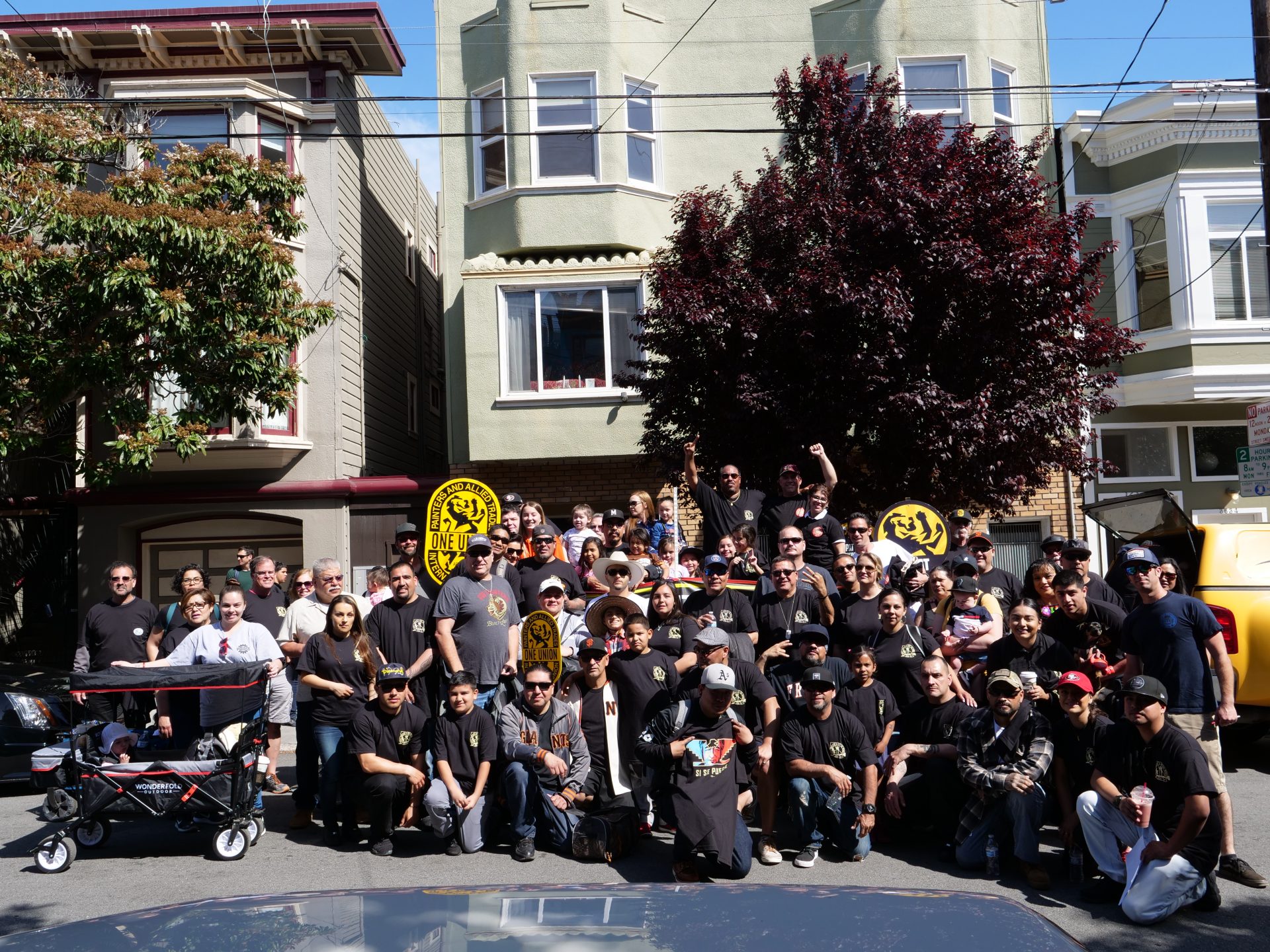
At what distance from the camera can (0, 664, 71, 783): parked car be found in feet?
30.8

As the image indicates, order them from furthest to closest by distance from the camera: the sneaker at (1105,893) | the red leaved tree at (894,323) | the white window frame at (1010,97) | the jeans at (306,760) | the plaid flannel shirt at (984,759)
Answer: the white window frame at (1010,97)
the red leaved tree at (894,323)
the jeans at (306,760)
the plaid flannel shirt at (984,759)
the sneaker at (1105,893)

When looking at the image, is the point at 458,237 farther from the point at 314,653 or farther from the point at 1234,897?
the point at 1234,897

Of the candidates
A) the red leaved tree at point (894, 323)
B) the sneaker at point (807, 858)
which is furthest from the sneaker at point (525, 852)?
the red leaved tree at point (894, 323)

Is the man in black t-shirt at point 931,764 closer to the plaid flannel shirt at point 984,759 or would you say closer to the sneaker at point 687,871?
the plaid flannel shirt at point 984,759

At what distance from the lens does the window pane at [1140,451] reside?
63.0ft

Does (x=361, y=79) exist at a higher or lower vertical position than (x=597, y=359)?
higher

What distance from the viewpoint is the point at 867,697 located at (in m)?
7.70

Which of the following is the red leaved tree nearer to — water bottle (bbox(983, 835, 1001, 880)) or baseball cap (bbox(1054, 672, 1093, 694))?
baseball cap (bbox(1054, 672, 1093, 694))

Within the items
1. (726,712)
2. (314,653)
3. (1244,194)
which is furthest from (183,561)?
(1244,194)

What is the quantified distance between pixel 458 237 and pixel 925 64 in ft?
26.6

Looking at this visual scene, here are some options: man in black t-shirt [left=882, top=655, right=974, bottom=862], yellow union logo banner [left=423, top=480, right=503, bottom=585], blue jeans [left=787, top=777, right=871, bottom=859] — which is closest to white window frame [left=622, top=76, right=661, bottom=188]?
yellow union logo banner [left=423, top=480, right=503, bottom=585]

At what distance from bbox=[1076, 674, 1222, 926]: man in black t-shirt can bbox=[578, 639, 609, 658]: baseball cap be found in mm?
3308

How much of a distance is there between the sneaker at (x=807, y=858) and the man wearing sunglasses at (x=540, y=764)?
1530mm


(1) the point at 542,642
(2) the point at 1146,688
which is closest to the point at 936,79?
(1) the point at 542,642
